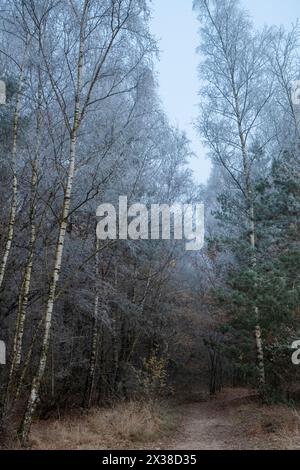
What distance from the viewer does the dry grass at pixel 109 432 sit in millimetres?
6645

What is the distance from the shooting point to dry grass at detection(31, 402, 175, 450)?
664 centimetres

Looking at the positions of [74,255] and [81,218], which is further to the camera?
[81,218]

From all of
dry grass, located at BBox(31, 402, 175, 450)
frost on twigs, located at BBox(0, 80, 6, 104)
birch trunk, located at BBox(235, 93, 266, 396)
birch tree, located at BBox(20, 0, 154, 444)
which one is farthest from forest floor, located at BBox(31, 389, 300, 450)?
frost on twigs, located at BBox(0, 80, 6, 104)

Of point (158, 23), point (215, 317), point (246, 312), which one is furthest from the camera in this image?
point (215, 317)

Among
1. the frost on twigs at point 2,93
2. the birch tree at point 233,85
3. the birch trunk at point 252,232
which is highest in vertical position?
the birch tree at point 233,85

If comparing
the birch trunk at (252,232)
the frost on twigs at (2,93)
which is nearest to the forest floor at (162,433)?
the birch trunk at (252,232)

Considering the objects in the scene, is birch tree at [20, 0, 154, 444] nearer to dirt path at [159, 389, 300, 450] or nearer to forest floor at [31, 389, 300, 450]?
→ forest floor at [31, 389, 300, 450]

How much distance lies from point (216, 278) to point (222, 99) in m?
10.8

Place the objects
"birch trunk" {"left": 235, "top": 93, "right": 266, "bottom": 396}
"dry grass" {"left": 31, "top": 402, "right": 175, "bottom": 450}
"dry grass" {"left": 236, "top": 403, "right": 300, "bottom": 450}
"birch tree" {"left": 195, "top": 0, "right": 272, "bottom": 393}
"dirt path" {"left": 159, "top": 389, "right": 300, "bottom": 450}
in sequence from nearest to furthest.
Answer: "dry grass" {"left": 31, "top": 402, "right": 175, "bottom": 450}, "dry grass" {"left": 236, "top": 403, "right": 300, "bottom": 450}, "dirt path" {"left": 159, "top": 389, "right": 300, "bottom": 450}, "birch trunk" {"left": 235, "top": 93, "right": 266, "bottom": 396}, "birch tree" {"left": 195, "top": 0, "right": 272, "bottom": 393}

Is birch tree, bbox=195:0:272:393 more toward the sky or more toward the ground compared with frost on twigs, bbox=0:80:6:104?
more toward the sky

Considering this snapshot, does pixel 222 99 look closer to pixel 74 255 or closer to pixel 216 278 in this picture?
pixel 74 255

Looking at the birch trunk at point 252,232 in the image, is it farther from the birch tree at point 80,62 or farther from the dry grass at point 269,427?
the birch tree at point 80,62

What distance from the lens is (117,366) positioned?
12984mm

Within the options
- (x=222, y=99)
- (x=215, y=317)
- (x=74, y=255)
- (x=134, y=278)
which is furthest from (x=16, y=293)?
(x=215, y=317)
